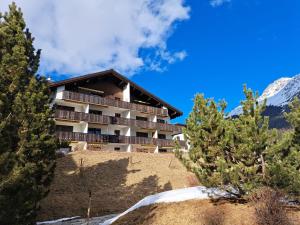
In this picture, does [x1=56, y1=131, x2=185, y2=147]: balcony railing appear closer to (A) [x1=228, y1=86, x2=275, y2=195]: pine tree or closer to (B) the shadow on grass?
(B) the shadow on grass

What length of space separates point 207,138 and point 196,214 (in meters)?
3.29

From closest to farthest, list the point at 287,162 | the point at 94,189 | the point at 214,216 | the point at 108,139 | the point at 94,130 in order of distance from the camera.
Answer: the point at 287,162, the point at 214,216, the point at 94,189, the point at 108,139, the point at 94,130

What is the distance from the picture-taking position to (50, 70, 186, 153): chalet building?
34.4 metres

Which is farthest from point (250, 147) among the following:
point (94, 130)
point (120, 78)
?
point (120, 78)

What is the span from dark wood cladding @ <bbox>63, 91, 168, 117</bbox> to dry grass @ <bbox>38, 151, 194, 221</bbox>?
28.3 feet

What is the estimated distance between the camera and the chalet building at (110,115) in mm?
34438

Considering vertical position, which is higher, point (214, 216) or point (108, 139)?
point (108, 139)

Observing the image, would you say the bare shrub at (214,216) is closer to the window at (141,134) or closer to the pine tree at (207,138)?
the pine tree at (207,138)

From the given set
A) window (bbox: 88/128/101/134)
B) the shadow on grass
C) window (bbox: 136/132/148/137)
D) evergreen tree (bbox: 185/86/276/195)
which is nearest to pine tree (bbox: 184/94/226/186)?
evergreen tree (bbox: 185/86/276/195)

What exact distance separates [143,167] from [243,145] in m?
18.6

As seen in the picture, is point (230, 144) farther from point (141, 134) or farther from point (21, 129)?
point (141, 134)

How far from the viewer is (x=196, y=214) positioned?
12.3 metres

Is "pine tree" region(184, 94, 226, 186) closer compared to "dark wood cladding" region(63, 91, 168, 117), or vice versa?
"pine tree" region(184, 94, 226, 186)

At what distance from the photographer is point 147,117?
44.2m
